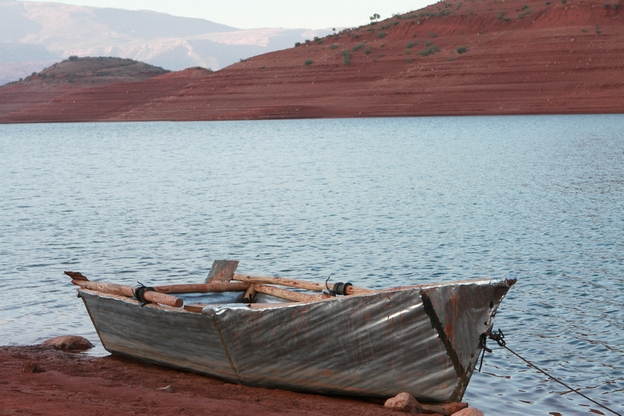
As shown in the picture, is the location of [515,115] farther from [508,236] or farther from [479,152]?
[508,236]

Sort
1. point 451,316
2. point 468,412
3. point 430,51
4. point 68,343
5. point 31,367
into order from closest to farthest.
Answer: point 451,316, point 468,412, point 31,367, point 68,343, point 430,51

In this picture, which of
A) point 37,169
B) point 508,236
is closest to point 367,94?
point 37,169

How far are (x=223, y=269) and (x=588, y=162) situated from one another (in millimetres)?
28728

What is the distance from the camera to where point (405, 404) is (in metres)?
7.70

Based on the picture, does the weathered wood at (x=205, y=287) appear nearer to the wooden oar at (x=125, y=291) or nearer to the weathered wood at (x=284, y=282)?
the weathered wood at (x=284, y=282)

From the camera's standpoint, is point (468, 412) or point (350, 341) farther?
point (350, 341)

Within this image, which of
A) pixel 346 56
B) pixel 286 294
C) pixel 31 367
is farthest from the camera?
pixel 346 56

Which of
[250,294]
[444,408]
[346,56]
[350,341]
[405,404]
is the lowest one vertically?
[444,408]

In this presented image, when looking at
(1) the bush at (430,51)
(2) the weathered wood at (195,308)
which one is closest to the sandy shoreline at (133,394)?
(2) the weathered wood at (195,308)

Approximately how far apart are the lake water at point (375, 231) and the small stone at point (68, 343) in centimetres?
44

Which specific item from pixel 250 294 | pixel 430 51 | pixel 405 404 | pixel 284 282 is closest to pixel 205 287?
pixel 250 294

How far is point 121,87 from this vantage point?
340ft

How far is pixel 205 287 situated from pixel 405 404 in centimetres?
360

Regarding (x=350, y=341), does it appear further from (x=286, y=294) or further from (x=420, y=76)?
(x=420, y=76)
